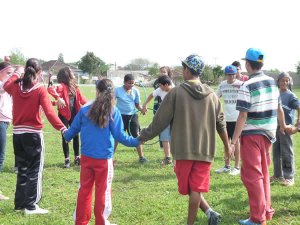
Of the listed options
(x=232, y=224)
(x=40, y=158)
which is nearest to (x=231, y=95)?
(x=232, y=224)

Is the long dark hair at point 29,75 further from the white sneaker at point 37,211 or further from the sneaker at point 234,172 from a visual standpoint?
the sneaker at point 234,172

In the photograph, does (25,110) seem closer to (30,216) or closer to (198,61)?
(30,216)

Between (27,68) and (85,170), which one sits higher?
(27,68)

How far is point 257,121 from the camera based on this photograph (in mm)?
4910

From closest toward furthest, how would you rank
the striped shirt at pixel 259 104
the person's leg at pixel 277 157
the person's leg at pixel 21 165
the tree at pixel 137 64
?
1. the striped shirt at pixel 259 104
2. the person's leg at pixel 21 165
3. the person's leg at pixel 277 157
4. the tree at pixel 137 64

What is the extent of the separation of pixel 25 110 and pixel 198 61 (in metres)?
2.44

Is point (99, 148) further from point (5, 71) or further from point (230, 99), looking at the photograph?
point (230, 99)

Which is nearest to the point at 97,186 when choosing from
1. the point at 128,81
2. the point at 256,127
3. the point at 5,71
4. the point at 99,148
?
the point at 99,148

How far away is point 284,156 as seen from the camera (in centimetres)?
698

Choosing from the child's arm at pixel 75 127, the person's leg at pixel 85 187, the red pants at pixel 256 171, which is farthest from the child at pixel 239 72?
the person's leg at pixel 85 187

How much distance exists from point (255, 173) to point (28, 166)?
3.07 metres

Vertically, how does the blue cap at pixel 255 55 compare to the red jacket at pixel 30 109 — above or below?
above

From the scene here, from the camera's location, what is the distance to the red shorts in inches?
179

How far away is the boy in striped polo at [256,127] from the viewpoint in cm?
484
